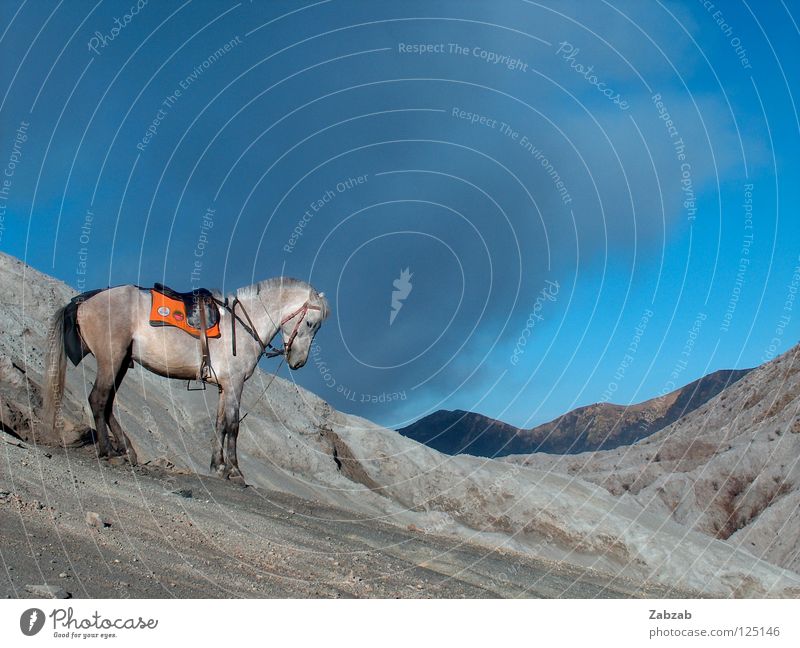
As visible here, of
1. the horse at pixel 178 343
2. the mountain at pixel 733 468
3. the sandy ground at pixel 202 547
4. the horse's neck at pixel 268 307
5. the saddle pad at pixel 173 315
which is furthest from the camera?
the mountain at pixel 733 468

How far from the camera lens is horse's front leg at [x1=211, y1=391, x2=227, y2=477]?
656 inches

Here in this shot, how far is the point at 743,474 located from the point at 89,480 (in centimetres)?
5969

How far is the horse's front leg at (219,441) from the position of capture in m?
16.7

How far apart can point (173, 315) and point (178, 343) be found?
583mm

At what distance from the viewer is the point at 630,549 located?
3228 cm

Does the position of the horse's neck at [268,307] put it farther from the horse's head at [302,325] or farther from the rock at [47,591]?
the rock at [47,591]

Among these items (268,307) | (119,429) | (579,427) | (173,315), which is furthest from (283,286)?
(579,427)

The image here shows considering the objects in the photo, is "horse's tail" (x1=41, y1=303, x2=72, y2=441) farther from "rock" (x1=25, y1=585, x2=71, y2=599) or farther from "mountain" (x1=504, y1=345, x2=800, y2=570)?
"mountain" (x1=504, y1=345, x2=800, y2=570)

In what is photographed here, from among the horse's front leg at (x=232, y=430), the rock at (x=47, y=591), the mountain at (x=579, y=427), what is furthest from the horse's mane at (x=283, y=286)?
the mountain at (x=579, y=427)

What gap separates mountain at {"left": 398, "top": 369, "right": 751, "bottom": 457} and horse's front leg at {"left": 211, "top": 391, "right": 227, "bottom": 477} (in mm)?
113556

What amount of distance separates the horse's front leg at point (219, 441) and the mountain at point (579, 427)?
113556mm

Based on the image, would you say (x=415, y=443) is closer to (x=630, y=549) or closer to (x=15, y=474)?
(x=630, y=549)

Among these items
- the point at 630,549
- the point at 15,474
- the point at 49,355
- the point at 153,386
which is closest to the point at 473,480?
the point at 630,549

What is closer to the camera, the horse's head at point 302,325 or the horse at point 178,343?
the horse at point 178,343
